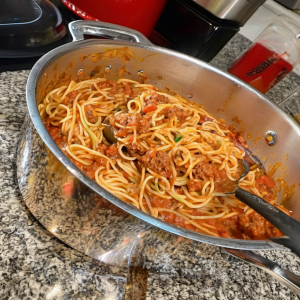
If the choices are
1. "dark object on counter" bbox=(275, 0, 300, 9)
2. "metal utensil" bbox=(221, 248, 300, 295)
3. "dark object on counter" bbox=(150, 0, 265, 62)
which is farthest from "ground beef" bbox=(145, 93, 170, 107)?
"dark object on counter" bbox=(275, 0, 300, 9)

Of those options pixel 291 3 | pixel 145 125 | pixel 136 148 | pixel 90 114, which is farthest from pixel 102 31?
pixel 291 3

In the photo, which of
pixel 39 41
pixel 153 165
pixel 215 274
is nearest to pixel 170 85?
pixel 153 165

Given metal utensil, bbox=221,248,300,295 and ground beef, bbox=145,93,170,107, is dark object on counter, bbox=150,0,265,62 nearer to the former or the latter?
ground beef, bbox=145,93,170,107

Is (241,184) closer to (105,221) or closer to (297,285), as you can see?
(297,285)

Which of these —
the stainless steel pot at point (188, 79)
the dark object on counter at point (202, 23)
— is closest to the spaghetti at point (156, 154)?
the stainless steel pot at point (188, 79)

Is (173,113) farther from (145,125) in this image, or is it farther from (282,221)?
(282,221)

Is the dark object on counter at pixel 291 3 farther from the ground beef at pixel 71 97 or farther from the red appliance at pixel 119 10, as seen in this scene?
the ground beef at pixel 71 97

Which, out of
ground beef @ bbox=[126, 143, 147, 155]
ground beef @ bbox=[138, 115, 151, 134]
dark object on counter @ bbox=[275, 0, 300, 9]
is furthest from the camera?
dark object on counter @ bbox=[275, 0, 300, 9]
